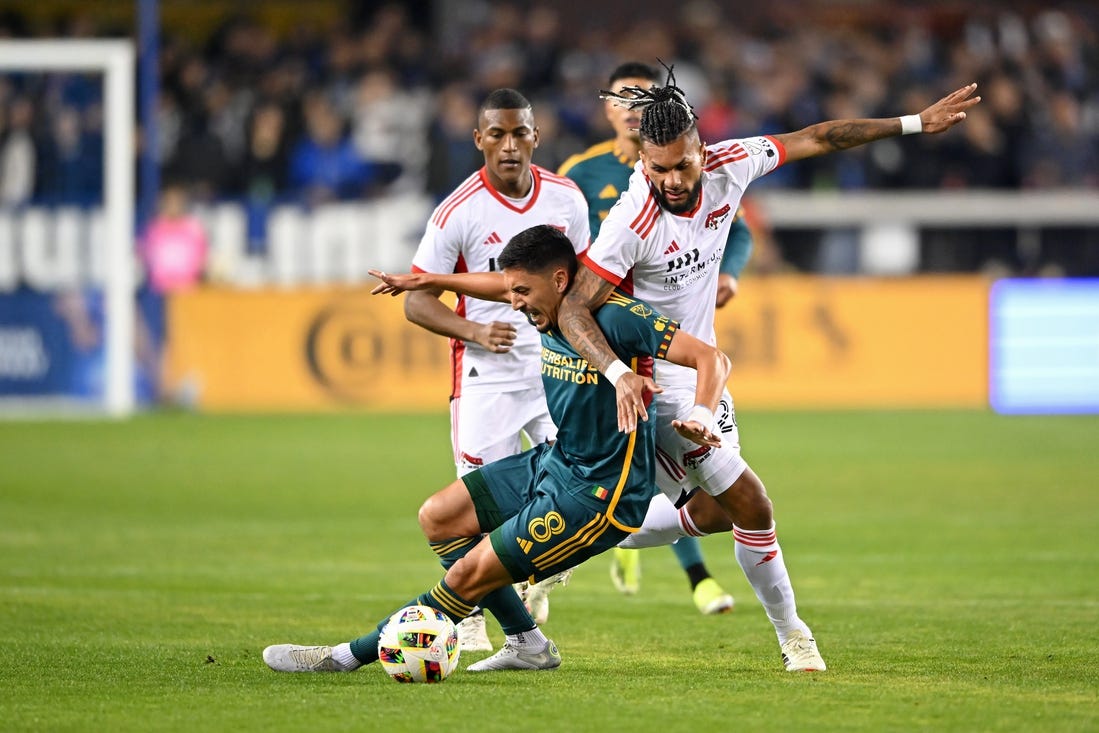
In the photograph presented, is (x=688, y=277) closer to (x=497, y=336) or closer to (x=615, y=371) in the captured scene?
(x=497, y=336)

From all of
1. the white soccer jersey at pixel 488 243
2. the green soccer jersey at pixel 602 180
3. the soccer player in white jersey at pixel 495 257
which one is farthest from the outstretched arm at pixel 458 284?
the green soccer jersey at pixel 602 180

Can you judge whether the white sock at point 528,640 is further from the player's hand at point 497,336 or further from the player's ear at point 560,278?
the player's ear at point 560,278

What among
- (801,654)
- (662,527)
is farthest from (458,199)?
(801,654)

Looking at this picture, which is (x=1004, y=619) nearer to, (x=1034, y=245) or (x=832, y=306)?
(x=832, y=306)

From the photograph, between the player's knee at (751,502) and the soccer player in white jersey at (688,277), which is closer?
the soccer player in white jersey at (688,277)

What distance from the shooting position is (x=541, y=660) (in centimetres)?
693

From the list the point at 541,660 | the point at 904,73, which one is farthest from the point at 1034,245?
the point at 541,660

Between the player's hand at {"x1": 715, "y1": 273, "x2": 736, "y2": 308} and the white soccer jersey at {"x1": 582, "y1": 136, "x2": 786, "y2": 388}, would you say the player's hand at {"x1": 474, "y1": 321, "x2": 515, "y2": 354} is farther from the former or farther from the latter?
the player's hand at {"x1": 715, "y1": 273, "x2": 736, "y2": 308}

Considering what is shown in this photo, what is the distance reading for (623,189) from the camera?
9.17 m

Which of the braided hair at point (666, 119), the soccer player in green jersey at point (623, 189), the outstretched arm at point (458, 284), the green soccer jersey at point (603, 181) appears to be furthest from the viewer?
the green soccer jersey at point (603, 181)

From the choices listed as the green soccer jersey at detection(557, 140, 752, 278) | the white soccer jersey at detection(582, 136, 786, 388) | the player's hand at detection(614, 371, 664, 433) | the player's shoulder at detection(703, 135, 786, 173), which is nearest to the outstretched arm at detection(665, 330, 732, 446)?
the player's hand at detection(614, 371, 664, 433)

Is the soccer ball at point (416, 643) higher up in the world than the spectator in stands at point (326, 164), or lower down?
lower down

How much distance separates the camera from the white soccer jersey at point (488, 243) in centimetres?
805

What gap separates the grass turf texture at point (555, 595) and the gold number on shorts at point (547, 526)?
23.1 inches
